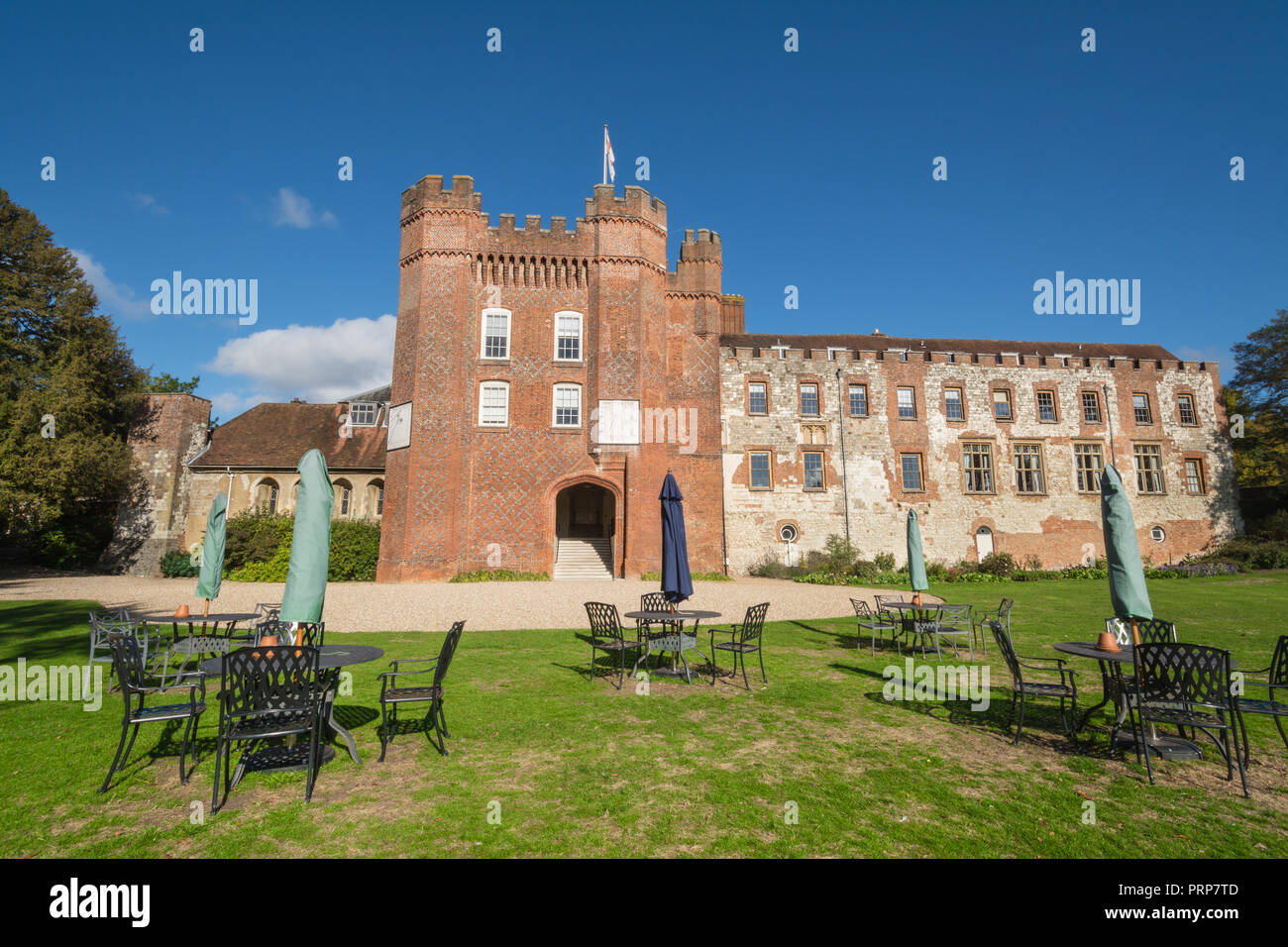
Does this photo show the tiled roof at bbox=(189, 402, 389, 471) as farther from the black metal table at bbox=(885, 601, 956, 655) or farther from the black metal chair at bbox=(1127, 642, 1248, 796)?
the black metal chair at bbox=(1127, 642, 1248, 796)

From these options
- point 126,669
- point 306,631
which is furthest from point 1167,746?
point 126,669

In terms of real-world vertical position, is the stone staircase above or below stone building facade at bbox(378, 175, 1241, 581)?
below

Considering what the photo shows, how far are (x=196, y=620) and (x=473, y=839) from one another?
7.32 metres

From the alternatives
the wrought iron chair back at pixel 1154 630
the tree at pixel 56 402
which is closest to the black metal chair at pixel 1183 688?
the wrought iron chair back at pixel 1154 630

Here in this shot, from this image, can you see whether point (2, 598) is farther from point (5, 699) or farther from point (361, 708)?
point (361, 708)

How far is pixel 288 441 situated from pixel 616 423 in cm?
1651

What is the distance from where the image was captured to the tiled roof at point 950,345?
31.7 m

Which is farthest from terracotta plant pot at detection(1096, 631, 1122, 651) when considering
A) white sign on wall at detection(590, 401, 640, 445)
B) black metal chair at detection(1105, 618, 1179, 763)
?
white sign on wall at detection(590, 401, 640, 445)

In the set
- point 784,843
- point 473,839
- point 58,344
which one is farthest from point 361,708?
point 58,344

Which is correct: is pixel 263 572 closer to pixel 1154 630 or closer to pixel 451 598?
pixel 451 598

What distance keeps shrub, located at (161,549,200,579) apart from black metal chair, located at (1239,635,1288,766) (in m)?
32.4

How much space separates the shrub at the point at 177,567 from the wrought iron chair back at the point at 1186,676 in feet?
104

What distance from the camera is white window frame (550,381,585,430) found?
25.5 metres

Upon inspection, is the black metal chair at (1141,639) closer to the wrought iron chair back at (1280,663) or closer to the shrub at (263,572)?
the wrought iron chair back at (1280,663)
